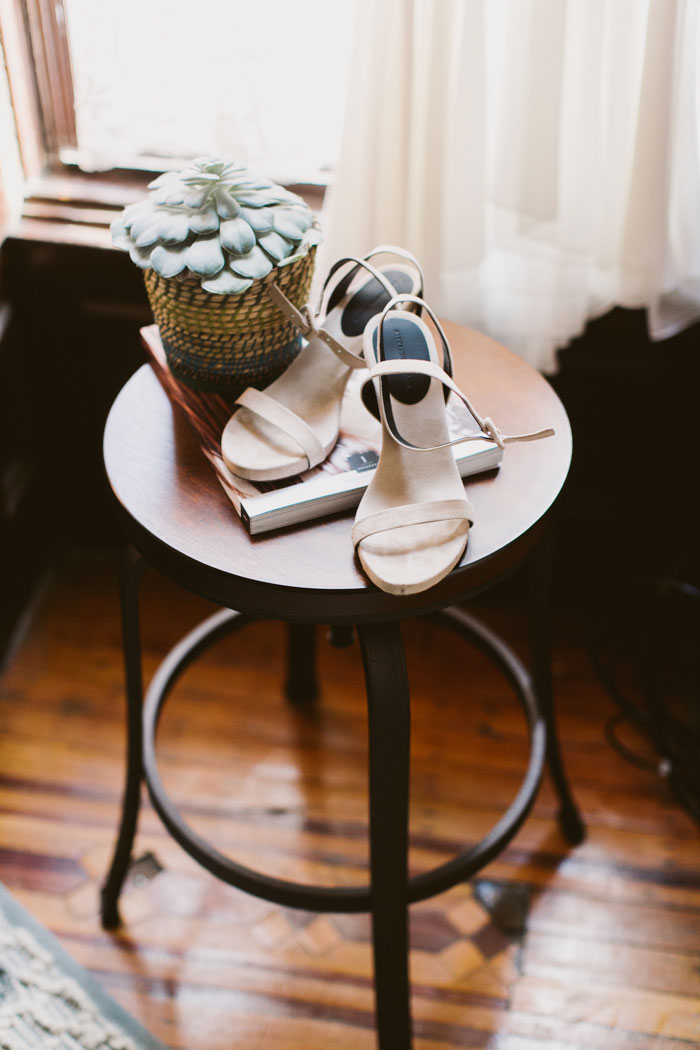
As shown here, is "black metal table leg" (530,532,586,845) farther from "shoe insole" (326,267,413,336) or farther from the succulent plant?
the succulent plant

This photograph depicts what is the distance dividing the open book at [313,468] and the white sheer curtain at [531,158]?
0.88ft

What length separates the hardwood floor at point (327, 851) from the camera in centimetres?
103

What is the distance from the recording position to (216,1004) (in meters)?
1.03

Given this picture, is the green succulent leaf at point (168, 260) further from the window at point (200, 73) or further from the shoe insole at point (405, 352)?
the window at point (200, 73)

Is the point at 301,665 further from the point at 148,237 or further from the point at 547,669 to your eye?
the point at 148,237

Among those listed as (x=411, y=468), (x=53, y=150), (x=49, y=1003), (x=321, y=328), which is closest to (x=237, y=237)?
(x=321, y=328)

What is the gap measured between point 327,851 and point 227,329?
0.71m

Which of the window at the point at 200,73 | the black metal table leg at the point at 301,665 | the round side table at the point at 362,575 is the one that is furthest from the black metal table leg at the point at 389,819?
the window at the point at 200,73

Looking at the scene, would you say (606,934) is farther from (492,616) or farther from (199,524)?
(199,524)

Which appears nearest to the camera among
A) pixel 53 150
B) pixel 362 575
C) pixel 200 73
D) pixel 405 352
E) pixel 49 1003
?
pixel 362 575

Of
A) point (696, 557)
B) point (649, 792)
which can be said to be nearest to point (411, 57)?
point (696, 557)

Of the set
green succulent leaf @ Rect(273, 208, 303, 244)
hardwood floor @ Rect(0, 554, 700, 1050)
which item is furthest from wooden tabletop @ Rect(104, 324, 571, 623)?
hardwood floor @ Rect(0, 554, 700, 1050)

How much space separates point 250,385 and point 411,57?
42cm

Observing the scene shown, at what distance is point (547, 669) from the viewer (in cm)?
105
